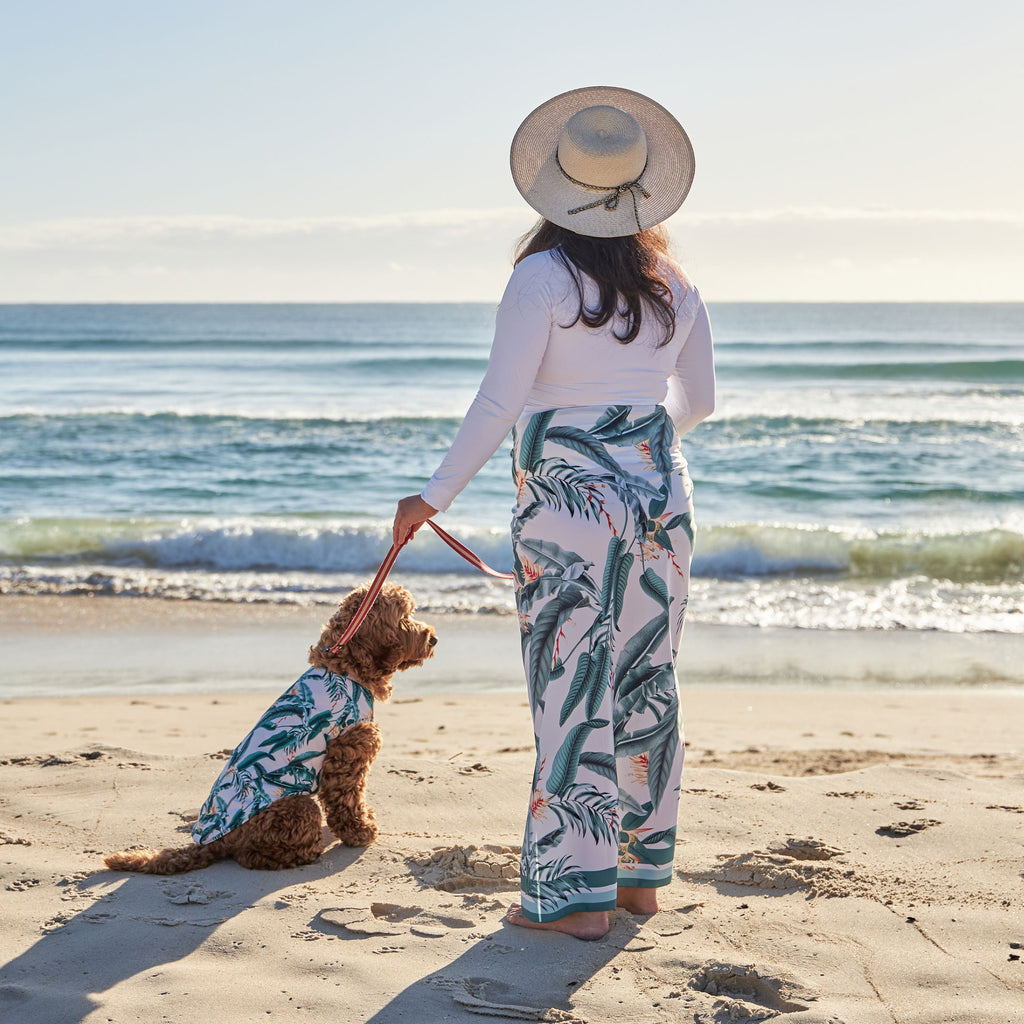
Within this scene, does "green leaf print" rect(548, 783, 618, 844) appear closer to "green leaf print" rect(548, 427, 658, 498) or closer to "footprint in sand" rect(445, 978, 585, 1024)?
"footprint in sand" rect(445, 978, 585, 1024)

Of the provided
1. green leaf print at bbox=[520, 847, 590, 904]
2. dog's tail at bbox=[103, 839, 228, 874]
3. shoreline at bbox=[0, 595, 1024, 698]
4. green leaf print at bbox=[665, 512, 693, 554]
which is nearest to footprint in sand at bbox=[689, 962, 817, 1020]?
green leaf print at bbox=[520, 847, 590, 904]

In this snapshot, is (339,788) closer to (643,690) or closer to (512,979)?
(512,979)

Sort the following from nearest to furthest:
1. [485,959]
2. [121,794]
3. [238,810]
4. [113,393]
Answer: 1. [485,959]
2. [238,810]
3. [121,794]
4. [113,393]

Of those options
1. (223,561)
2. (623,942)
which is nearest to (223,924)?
(623,942)

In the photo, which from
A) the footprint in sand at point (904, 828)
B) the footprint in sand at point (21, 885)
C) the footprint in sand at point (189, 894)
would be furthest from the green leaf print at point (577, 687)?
the footprint in sand at point (21, 885)

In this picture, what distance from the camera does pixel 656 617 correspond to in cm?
255

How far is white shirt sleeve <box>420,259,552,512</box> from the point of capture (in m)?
2.37

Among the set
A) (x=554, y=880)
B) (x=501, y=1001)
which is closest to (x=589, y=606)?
(x=554, y=880)

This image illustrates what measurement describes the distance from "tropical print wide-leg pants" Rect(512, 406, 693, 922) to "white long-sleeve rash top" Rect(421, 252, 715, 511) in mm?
59

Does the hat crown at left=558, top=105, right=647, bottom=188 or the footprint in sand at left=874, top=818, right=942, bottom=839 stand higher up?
the hat crown at left=558, top=105, right=647, bottom=188

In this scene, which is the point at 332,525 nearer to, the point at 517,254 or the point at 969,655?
the point at 969,655

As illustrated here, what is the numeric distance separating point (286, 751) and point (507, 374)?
1364 millimetres

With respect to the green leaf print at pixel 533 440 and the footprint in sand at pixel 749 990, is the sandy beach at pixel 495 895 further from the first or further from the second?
the green leaf print at pixel 533 440

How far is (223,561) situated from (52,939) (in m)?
7.11
